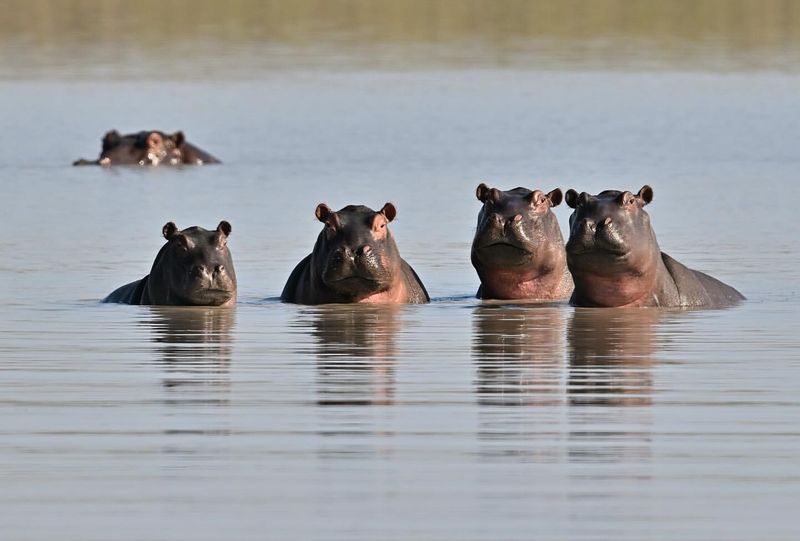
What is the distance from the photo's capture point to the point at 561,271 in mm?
15773

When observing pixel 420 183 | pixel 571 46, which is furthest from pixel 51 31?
pixel 420 183

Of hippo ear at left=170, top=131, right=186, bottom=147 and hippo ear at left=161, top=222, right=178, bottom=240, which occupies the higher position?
hippo ear at left=170, top=131, right=186, bottom=147

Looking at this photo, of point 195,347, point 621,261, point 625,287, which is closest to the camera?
point 195,347

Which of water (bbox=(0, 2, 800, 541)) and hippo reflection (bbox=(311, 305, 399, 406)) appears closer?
water (bbox=(0, 2, 800, 541))

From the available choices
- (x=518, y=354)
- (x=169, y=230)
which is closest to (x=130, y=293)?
(x=169, y=230)

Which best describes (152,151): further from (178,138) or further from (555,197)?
(555,197)

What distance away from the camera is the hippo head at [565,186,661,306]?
45.8ft

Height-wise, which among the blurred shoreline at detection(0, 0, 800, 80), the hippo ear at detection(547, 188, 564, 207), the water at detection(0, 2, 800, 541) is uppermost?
the blurred shoreline at detection(0, 0, 800, 80)

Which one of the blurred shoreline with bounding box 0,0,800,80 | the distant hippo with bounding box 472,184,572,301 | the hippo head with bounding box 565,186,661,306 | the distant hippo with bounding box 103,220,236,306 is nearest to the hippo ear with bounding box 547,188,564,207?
the distant hippo with bounding box 472,184,572,301

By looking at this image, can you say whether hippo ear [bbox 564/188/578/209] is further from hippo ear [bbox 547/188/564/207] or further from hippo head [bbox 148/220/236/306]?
hippo head [bbox 148/220/236/306]

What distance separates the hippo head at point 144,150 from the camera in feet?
95.9

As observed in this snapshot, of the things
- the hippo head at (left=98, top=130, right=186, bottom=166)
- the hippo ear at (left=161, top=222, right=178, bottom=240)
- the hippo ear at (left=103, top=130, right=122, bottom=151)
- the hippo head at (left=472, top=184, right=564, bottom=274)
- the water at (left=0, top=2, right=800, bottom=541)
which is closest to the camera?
the water at (left=0, top=2, right=800, bottom=541)

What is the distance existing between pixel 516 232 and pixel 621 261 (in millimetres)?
1064

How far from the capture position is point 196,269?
47.3ft
